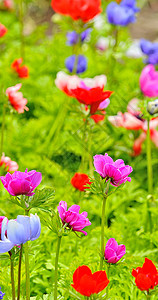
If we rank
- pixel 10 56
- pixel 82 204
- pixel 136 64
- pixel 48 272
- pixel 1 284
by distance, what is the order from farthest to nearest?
1. pixel 136 64
2. pixel 10 56
3. pixel 82 204
4. pixel 48 272
5. pixel 1 284

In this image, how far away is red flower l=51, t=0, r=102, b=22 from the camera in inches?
55.1

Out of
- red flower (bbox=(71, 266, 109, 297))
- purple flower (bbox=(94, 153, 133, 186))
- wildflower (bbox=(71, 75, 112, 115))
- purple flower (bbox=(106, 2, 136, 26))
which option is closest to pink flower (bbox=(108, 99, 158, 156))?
wildflower (bbox=(71, 75, 112, 115))

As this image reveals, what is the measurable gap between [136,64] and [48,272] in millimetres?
1651

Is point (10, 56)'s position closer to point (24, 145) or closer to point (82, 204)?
point (24, 145)

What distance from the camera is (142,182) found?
160 centimetres

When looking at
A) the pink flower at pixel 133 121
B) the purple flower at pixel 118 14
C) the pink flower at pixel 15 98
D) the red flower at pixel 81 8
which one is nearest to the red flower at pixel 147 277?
the pink flower at pixel 15 98

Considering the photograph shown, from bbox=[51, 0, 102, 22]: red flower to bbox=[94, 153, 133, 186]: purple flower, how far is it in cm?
84

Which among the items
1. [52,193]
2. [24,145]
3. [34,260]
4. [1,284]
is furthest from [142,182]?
[52,193]

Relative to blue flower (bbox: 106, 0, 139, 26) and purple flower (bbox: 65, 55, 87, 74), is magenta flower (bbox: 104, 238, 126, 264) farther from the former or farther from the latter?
blue flower (bbox: 106, 0, 139, 26)

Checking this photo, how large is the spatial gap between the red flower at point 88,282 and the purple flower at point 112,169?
0.14m

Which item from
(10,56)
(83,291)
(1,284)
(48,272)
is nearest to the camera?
(83,291)

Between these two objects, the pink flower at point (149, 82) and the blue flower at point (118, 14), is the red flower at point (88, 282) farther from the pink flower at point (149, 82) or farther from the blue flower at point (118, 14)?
the blue flower at point (118, 14)

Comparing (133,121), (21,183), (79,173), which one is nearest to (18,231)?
(21,183)

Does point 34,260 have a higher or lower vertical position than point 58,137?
lower
